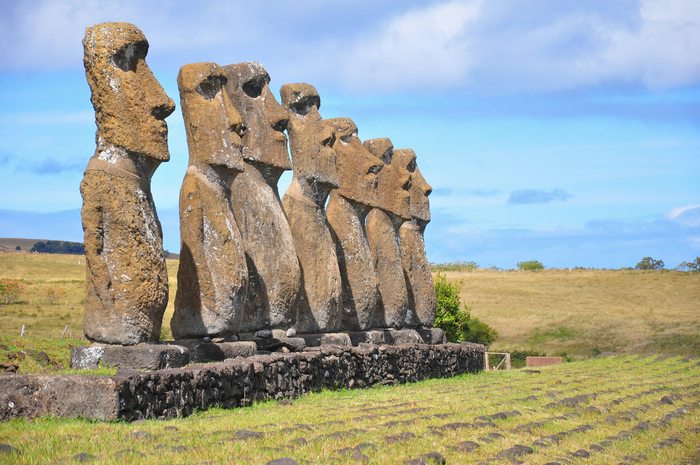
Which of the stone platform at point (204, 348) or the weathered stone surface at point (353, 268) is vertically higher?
the weathered stone surface at point (353, 268)

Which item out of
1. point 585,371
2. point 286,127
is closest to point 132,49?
point 286,127

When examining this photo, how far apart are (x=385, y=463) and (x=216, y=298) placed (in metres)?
5.90

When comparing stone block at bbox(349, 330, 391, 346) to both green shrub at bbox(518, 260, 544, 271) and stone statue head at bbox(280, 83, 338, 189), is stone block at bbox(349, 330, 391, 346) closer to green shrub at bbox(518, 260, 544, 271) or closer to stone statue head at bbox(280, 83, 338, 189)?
stone statue head at bbox(280, 83, 338, 189)

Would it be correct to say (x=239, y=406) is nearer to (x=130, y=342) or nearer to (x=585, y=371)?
(x=130, y=342)

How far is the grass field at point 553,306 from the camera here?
150ft

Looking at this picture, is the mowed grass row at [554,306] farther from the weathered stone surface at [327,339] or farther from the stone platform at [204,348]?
the weathered stone surface at [327,339]

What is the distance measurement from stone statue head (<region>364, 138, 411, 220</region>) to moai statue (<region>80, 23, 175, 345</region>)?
10.7 m

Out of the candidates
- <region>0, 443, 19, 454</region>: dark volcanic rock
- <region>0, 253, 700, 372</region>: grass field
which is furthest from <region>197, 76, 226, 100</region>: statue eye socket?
<region>0, 253, 700, 372</region>: grass field

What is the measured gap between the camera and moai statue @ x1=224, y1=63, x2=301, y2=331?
16938 millimetres

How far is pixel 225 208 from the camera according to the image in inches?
608

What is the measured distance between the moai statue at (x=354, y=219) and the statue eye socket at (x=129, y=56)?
8.48 meters

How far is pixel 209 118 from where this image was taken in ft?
52.3

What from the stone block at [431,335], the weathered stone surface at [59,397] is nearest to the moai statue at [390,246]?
the stone block at [431,335]

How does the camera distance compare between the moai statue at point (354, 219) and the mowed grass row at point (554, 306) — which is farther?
the mowed grass row at point (554, 306)
